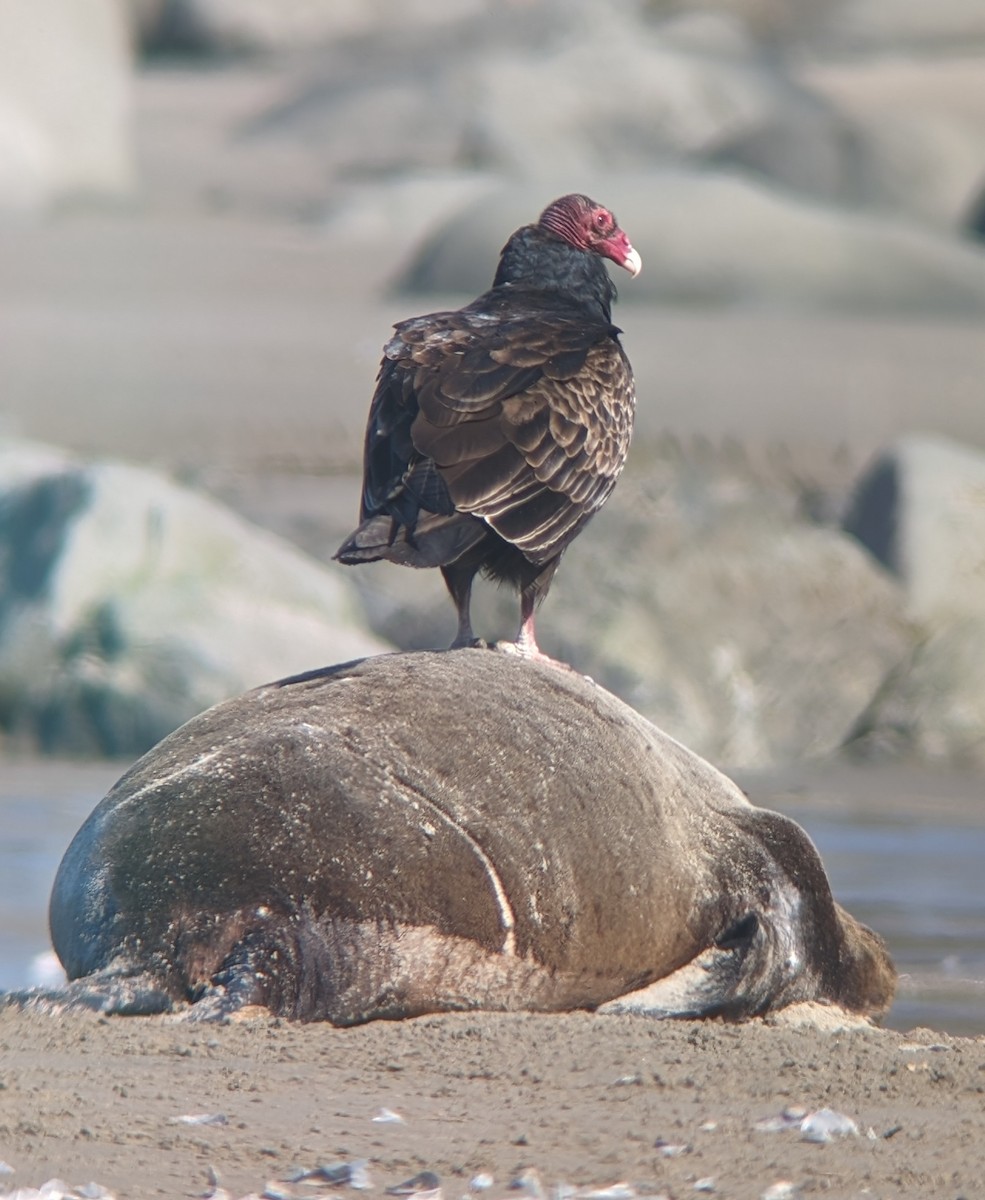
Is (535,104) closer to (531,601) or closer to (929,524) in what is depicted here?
(929,524)

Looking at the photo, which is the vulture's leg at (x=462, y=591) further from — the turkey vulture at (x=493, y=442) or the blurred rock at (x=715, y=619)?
the blurred rock at (x=715, y=619)

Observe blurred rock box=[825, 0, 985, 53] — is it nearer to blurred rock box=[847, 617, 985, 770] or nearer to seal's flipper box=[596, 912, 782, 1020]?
blurred rock box=[847, 617, 985, 770]

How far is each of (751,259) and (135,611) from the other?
38.0 ft

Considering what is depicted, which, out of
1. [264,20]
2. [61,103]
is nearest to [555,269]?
[61,103]

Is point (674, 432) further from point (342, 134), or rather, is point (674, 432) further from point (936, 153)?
point (342, 134)

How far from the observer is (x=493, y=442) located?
5.97 meters

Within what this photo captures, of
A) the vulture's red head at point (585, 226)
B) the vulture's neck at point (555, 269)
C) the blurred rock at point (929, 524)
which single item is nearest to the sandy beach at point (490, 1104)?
the vulture's neck at point (555, 269)

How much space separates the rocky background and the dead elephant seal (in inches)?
189

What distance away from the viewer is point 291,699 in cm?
556

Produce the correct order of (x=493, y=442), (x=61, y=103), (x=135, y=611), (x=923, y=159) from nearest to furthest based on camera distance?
1. (x=493, y=442)
2. (x=135, y=611)
3. (x=923, y=159)
4. (x=61, y=103)

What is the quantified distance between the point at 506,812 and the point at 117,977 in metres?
0.90

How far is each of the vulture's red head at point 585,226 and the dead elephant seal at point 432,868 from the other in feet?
5.38

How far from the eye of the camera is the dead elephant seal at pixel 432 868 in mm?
5070

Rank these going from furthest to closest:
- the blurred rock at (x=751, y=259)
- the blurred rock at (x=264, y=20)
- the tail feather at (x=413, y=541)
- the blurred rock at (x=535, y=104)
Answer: the blurred rock at (x=264, y=20) → the blurred rock at (x=535, y=104) → the blurred rock at (x=751, y=259) → the tail feather at (x=413, y=541)
